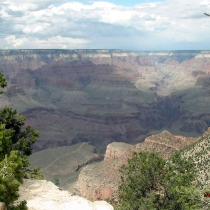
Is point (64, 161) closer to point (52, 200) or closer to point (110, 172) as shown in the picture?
point (110, 172)

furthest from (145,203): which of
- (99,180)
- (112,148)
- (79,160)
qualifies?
(79,160)

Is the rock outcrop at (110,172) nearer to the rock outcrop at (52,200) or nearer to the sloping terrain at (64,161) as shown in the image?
the sloping terrain at (64,161)

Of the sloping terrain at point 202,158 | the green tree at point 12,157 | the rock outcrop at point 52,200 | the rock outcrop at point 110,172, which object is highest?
the green tree at point 12,157

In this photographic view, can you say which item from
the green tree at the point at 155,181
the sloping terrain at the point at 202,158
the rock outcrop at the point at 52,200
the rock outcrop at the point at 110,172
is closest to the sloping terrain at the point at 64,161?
the rock outcrop at the point at 110,172

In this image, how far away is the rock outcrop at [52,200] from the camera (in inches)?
574

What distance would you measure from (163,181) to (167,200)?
5.01ft

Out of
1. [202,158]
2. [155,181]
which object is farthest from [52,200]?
[202,158]

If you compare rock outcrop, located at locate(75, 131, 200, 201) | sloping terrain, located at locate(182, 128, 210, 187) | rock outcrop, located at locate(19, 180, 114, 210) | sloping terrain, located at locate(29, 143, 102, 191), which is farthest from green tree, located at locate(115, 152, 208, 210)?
sloping terrain, located at locate(29, 143, 102, 191)

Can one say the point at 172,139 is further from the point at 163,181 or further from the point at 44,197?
the point at 44,197

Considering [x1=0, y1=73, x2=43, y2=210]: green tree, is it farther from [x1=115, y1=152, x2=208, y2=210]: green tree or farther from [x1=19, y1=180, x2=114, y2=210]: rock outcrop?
[x1=115, y1=152, x2=208, y2=210]: green tree

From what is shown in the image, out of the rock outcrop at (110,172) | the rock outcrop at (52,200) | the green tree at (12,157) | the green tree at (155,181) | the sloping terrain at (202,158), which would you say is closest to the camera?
the green tree at (12,157)

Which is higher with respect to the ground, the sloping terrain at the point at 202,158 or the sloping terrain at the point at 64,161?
the sloping terrain at the point at 202,158

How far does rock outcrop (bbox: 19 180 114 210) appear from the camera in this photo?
14570mm

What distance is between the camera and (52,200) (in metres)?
15.1
